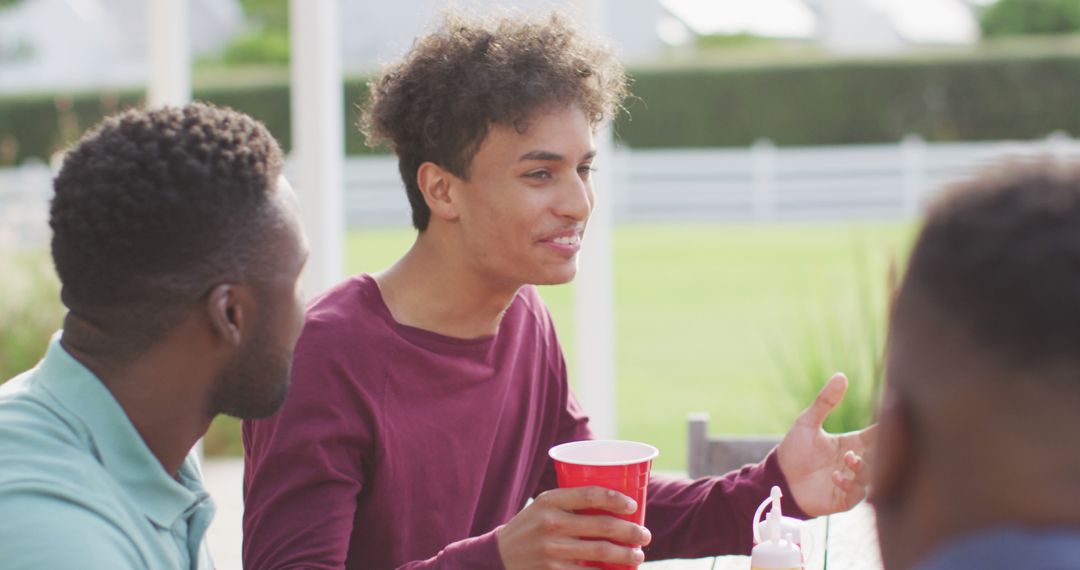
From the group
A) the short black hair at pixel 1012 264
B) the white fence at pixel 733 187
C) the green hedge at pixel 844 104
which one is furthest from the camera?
the green hedge at pixel 844 104

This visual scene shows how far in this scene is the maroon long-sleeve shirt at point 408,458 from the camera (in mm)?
1887

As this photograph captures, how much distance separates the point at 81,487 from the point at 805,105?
1985 centimetres

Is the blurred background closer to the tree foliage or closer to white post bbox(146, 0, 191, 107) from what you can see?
the tree foliage

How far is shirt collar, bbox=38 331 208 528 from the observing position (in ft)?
4.78

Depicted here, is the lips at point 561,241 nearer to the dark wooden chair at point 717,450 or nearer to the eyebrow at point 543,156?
the eyebrow at point 543,156

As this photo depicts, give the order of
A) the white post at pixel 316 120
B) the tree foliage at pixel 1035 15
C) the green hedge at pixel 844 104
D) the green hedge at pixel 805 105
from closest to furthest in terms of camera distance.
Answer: the white post at pixel 316 120
the green hedge at pixel 805 105
the green hedge at pixel 844 104
the tree foliage at pixel 1035 15

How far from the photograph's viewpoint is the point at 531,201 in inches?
86.8

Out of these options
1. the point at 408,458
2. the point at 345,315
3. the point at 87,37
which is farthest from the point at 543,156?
the point at 87,37

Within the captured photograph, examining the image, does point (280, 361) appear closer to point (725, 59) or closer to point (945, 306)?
point (945, 306)

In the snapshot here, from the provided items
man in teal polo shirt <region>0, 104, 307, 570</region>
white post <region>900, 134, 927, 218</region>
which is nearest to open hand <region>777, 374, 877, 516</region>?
man in teal polo shirt <region>0, 104, 307, 570</region>

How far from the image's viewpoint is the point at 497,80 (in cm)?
223

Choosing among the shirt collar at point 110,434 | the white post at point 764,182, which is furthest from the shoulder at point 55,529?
the white post at point 764,182

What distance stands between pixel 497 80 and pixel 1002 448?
4.82 feet

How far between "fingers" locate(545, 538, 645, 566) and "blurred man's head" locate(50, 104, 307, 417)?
1.36 ft
